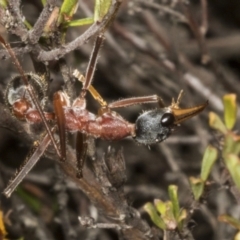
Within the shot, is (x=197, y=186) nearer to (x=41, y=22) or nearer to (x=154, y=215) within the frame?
(x=154, y=215)

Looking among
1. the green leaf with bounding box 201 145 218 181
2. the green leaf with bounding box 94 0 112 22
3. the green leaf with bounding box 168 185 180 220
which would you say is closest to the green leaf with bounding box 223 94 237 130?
the green leaf with bounding box 201 145 218 181

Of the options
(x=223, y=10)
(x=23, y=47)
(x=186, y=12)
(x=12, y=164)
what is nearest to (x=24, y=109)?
(x=23, y=47)

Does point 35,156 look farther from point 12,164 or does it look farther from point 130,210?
point 12,164

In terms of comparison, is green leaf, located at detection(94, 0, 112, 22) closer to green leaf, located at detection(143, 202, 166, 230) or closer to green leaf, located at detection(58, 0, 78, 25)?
green leaf, located at detection(58, 0, 78, 25)

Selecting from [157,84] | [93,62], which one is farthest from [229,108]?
[157,84]

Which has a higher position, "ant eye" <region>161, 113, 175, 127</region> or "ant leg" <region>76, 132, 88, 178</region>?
"ant eye" <region>161, 113, 175, 127</region>

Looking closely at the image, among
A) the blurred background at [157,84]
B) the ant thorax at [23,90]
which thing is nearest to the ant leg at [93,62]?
the ant thorax at [23,90]

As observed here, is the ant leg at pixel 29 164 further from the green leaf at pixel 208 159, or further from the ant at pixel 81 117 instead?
the green leaf at pixel 208 159
